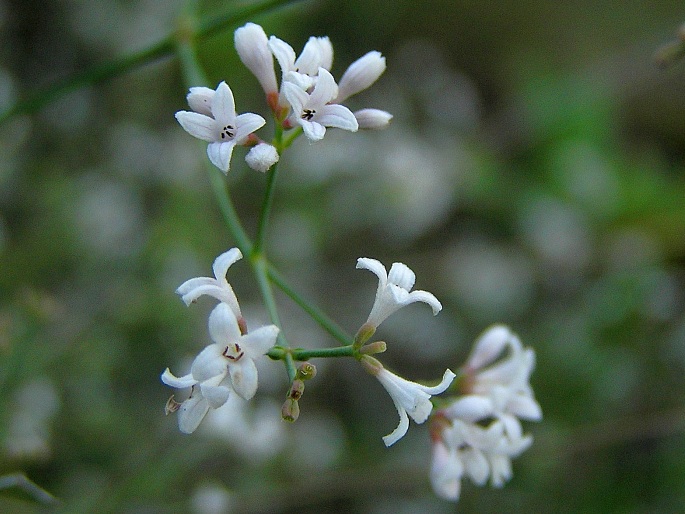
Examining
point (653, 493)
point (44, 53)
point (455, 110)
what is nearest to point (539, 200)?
point (455, 110)

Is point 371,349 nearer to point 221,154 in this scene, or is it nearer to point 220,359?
point 220,359

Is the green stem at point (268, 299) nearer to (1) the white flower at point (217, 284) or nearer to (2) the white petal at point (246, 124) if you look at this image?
(1) the white flower at point (217, 284)

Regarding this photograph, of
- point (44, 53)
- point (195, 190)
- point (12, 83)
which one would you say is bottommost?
point (195, 190)

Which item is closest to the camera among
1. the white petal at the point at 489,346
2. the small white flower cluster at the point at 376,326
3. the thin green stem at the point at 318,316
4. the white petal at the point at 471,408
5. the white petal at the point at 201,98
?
the small white flower cluster at the point at 376,326

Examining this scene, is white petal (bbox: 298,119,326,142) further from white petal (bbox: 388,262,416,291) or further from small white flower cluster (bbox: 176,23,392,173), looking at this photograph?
white petal (bbox: 388,262,416,291)

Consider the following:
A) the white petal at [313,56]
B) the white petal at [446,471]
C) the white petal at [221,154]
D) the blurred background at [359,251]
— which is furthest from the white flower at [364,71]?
the blurred background at [359,251]

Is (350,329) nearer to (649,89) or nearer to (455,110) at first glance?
(455,110)
